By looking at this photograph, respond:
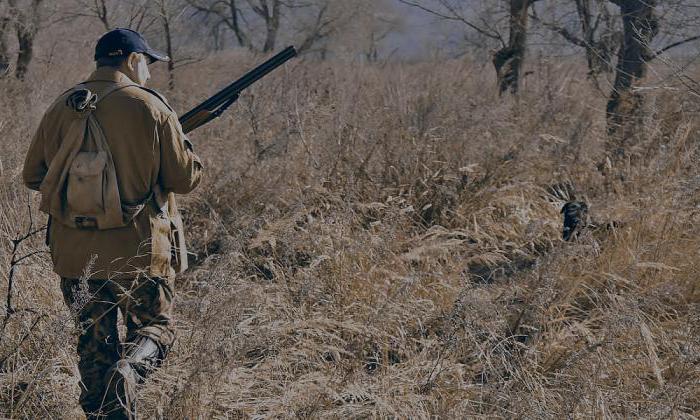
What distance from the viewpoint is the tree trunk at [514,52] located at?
7.69 meters

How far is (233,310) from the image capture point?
262 cm

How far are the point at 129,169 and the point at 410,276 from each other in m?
1.61

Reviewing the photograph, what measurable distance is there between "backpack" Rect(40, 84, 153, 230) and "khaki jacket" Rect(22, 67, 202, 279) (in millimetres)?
41

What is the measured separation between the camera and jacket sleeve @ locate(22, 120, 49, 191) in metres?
2.71

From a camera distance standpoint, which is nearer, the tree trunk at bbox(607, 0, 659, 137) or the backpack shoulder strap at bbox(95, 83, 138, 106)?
the backpack shoulder strap at bbox(95, 83, 138, 106)

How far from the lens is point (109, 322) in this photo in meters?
2.72

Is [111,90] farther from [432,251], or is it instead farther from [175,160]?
[432,251]

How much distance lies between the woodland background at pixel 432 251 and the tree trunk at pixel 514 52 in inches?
1.2

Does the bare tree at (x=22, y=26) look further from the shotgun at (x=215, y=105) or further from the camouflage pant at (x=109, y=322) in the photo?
the camouflage pant at (x=109, y=322)

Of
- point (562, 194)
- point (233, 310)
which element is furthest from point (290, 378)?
point (562, 194)

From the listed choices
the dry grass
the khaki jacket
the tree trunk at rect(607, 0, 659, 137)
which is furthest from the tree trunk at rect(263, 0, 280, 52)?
the khaki jacket

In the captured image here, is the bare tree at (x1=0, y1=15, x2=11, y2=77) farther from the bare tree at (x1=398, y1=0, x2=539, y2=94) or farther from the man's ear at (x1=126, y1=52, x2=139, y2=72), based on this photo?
the man's ear at (x1=126, y1=52, x2=139, y2=72)

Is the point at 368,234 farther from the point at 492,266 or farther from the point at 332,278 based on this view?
the point at 492,266

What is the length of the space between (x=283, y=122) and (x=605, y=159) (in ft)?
9.29
